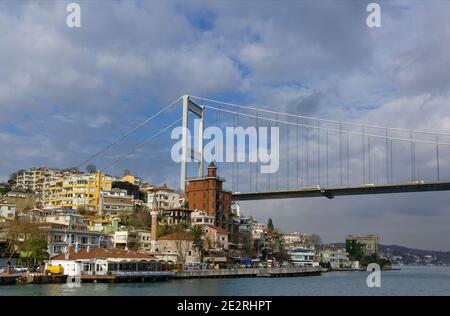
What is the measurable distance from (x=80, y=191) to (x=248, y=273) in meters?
22.3

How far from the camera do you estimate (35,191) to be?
72.0m

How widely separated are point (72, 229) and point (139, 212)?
1163 centimetres

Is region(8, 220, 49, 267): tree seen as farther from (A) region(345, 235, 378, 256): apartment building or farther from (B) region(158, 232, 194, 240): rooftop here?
(A) region(345, 235, 378, 256): apartment building

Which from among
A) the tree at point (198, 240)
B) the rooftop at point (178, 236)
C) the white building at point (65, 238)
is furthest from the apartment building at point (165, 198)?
the white building at point (65, 238)

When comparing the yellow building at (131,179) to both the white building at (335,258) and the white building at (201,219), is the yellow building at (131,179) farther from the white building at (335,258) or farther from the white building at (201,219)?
the white building at (335,258)

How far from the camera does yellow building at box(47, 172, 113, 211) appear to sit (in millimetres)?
59438

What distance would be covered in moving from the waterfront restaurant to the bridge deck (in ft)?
76.8

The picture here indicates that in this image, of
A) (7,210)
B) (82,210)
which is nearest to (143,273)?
(7,210)

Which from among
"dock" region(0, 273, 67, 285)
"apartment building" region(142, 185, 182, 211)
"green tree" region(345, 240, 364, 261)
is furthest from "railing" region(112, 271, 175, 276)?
"green tree" region(345, 240, 364, 261)

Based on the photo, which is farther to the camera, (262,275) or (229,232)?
(229,232)

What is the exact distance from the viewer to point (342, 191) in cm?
5400

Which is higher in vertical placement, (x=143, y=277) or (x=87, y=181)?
(x=87, y=181)
